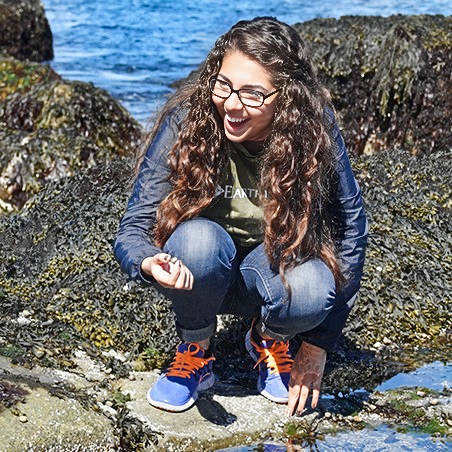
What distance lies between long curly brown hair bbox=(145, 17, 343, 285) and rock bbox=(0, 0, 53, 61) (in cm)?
1234

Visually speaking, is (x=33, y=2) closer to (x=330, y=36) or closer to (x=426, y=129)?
(x=330, y=36)

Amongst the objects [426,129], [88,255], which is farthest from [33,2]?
[88,255]

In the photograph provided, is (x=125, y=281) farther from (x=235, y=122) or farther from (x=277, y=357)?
(x=235, y=122)

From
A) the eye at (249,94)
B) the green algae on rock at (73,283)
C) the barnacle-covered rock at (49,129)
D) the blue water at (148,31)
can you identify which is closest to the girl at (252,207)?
the eye at (249,94)

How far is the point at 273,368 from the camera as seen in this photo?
391 cm

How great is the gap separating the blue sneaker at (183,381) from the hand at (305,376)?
1.14 ft

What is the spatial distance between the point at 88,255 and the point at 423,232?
5.95 feet

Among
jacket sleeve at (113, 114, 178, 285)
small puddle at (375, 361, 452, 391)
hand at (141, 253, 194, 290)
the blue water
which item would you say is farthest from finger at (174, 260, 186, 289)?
the blue water

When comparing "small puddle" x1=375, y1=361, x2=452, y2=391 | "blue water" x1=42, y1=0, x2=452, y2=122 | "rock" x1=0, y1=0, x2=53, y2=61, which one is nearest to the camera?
"small puddle" x1=375, y1=361, x2=452, y2=391

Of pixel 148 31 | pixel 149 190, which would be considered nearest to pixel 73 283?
pixel 149 190

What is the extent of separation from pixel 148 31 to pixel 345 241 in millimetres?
15236

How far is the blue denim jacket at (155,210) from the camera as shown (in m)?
3.59

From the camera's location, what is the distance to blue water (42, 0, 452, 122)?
13.7 m

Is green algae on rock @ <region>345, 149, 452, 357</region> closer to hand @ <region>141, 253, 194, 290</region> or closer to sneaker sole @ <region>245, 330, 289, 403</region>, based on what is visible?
sneaker sole @ <region>245, 330, 289, 403</region>
